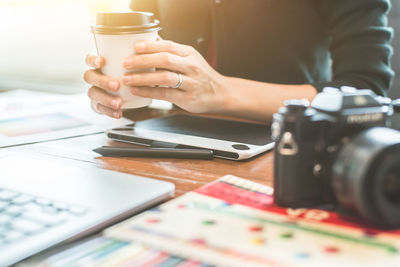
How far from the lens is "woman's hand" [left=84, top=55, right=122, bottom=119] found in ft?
2.29

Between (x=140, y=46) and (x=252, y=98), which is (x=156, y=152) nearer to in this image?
(x=140, y=46)

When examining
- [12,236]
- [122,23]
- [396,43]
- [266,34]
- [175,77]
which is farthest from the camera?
[396,43]

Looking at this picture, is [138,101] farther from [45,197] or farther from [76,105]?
[76,105]

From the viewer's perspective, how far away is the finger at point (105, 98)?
719 mm

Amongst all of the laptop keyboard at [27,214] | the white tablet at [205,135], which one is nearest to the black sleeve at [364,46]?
the white tablet at [205,135]

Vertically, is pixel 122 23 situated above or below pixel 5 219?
above

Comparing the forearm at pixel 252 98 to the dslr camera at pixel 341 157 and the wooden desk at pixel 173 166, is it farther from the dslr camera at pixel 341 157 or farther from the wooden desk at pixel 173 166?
the dslr camera at pixel 341 157

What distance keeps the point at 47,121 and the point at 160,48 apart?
0.35 m

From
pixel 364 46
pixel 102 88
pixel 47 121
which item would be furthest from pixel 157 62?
pixel 364 46

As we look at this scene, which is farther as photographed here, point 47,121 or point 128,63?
point 47,121

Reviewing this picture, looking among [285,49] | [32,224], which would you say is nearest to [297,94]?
[285,49]

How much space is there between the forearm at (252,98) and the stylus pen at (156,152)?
20 centimetres

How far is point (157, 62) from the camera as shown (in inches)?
27.5

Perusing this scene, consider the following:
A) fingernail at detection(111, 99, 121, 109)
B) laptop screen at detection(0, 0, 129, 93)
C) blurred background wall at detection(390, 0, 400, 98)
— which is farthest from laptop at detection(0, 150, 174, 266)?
laptop screen at detection(0, 0, 129, 93)
